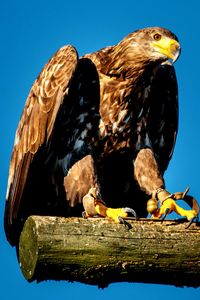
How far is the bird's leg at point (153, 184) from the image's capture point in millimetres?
7000

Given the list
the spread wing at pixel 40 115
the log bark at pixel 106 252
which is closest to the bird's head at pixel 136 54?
the spread wing at pixel 40 115

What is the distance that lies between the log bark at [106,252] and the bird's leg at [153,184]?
153 cm

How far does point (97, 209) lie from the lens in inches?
273

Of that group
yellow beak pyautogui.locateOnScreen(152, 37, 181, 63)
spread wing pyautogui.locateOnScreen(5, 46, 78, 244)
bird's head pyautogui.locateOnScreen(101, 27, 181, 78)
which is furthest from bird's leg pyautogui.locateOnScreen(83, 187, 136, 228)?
yellow beak pyautogui.locateOnScreen(152, 37, 181, 63)

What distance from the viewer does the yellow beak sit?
25.1 ft

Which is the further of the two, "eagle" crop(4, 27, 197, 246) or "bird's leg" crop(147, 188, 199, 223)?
"eagle" crop(4, 27, 197, 246)

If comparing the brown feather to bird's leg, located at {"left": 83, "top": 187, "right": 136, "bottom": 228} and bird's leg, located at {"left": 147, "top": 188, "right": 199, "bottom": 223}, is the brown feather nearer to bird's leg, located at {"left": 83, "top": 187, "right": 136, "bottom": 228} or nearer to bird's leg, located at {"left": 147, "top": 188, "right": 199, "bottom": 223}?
bird's leg, located at {"left": 83, "top": 187, "right": 136, "bottom": 228}

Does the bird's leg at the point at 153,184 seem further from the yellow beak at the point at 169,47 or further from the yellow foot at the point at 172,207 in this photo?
the yellow beak at the point at 169,47

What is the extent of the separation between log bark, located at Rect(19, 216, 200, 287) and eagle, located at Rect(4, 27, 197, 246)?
6.18 ft

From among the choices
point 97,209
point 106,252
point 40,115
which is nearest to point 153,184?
point 97,209

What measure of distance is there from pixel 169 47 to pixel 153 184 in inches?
54.5

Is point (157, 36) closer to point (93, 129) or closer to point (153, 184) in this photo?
point (93, 129)

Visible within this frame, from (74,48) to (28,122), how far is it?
870 millimetres

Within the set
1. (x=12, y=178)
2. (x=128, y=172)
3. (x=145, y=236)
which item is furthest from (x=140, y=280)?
(x=128, y=172)
